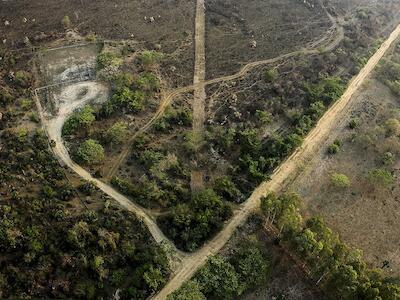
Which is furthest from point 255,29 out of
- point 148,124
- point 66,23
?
point 66,23

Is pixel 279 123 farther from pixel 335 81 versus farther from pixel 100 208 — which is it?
pixel 100 208

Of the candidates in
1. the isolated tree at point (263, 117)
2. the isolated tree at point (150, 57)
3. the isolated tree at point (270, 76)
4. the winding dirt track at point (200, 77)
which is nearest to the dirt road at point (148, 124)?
the winding dirt track at point (200, 77)

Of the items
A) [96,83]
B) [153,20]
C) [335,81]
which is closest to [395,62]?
[335,81]

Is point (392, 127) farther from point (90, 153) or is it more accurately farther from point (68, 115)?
point (68, 115)

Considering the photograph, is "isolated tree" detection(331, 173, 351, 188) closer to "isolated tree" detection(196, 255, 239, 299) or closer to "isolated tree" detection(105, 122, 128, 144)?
"isolated tree" detection(196, 255, 239, 299)

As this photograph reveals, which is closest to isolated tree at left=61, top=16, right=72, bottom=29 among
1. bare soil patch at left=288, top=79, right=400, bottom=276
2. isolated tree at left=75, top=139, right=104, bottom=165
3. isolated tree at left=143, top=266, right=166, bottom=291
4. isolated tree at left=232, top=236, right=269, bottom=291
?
isolated tree at left=75, top=139, right=104, bottom=165

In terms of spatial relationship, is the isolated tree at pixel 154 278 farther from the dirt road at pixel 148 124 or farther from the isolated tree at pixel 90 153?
the isolated tree at pixel 90 153
